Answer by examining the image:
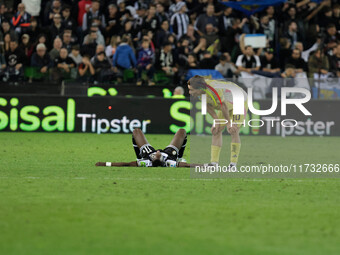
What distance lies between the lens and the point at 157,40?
23.5m

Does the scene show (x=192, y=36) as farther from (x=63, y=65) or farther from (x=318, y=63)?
(x=63, y=65)

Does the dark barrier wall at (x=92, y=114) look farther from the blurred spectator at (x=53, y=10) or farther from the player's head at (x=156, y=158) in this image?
the player's head at (x=156, y=158)

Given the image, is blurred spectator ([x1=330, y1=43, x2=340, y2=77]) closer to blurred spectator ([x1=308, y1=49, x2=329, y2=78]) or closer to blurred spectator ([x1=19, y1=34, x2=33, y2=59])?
blurred spectator ([x1=308, y1=49, x2=329, y2=78])

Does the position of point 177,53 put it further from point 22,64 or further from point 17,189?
point 17,189

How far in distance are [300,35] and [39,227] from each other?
18260 millimetres

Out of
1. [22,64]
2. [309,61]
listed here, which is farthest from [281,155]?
[22,64]

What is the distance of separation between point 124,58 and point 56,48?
1.99 m

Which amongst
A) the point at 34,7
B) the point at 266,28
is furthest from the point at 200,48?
the point at 34,7

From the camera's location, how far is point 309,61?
2311 cm

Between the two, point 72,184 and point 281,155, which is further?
point 281,155

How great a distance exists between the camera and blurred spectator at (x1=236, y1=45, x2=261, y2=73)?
22.3m

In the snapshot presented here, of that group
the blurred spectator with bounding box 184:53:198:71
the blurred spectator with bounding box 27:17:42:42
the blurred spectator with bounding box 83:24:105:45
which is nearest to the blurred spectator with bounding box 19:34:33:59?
→ the blurred spectator with bounding box 27:17:42:42

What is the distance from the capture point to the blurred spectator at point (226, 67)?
2223cm

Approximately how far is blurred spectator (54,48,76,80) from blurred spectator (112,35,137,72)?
1.20 meters
